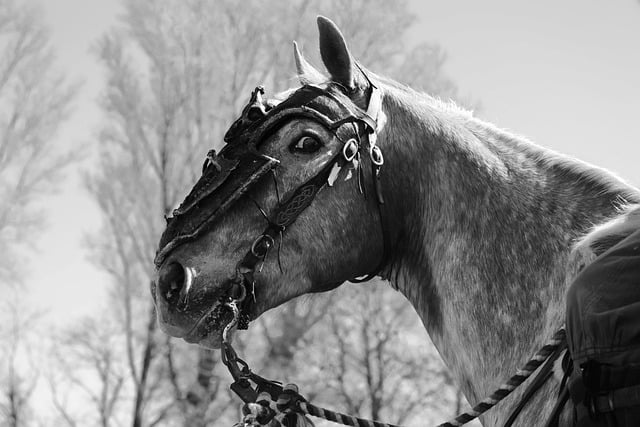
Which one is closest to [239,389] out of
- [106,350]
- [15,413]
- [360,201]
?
[360,201]

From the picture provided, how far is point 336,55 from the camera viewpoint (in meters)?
2.68

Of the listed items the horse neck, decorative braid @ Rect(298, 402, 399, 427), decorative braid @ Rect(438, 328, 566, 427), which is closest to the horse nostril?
decorative braid @ Rect(298, 402, 399, 427)

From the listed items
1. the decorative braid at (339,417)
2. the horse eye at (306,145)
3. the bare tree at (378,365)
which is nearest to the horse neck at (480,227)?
the horse eye at (306,145)

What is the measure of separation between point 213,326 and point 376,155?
0.76 metres

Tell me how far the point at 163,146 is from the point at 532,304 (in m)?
13.5

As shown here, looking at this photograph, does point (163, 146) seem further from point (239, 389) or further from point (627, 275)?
point (627, 275)

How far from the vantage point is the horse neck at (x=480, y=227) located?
2277 millimetres

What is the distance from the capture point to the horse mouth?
8.11 feet

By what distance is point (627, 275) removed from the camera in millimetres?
1729

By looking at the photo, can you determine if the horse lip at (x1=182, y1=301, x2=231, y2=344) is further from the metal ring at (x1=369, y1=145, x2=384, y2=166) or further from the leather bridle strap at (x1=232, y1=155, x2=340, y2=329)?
the metal ring at (x1=369, y1=145, x2=384, y2=166)

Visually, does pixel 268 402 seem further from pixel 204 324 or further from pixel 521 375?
pixel 521 375

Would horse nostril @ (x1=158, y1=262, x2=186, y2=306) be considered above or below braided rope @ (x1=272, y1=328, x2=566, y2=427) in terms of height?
above

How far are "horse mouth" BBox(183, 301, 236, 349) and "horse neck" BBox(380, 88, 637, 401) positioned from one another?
1.93 ft

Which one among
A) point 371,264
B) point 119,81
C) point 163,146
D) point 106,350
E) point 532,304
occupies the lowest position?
point 532,304
